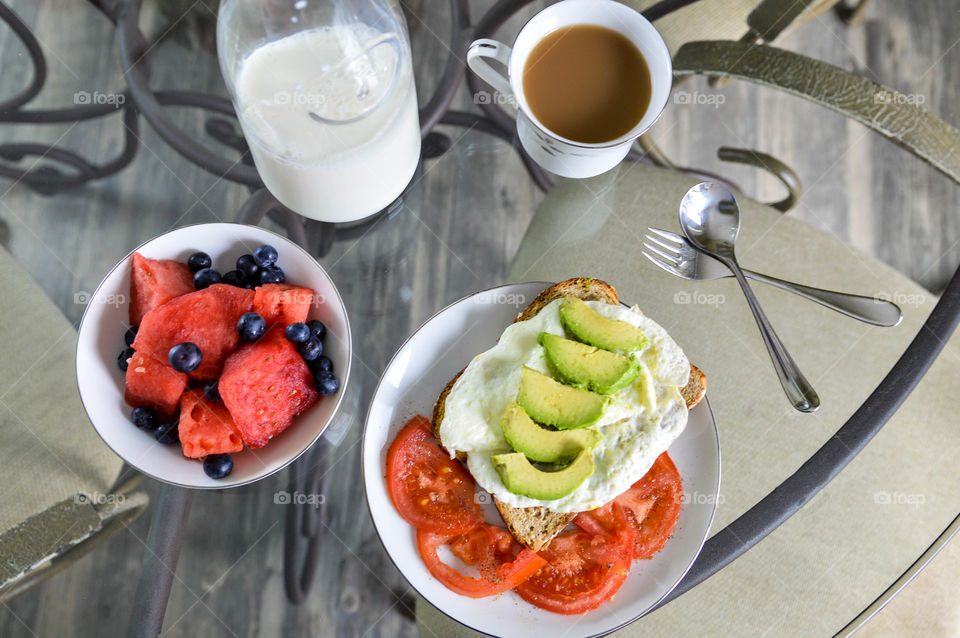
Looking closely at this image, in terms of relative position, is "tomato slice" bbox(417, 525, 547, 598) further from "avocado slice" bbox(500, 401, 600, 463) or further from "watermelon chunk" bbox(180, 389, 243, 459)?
"watermelon chunk" bbox(180, 389, 243, 459)

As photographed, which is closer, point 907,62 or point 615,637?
point 615,637

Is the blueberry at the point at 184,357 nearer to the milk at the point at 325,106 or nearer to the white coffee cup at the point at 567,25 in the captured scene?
the milk at the point at 325,106

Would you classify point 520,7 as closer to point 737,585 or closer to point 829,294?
point 829,294

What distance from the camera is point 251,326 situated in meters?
1.05

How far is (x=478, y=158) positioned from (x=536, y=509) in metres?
0.73

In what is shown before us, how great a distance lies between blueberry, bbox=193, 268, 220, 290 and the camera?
1.11 m

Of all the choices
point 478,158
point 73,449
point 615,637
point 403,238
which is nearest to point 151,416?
point 73,449

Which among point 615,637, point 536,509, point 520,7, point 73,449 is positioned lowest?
point 615,637

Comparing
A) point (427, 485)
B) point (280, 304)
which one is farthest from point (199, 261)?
point (427, 485)

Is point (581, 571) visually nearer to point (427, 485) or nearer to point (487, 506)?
point (487, 506)

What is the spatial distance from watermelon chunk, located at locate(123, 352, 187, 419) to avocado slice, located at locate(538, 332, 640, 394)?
0.58 meters

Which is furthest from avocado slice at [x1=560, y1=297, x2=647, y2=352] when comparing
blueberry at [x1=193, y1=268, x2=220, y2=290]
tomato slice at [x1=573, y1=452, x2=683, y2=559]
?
blueberry at [x1=193, y1=268, x2=220, y2=290]

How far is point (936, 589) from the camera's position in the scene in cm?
136

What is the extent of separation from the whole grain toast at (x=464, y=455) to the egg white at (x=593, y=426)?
5 centimetres
